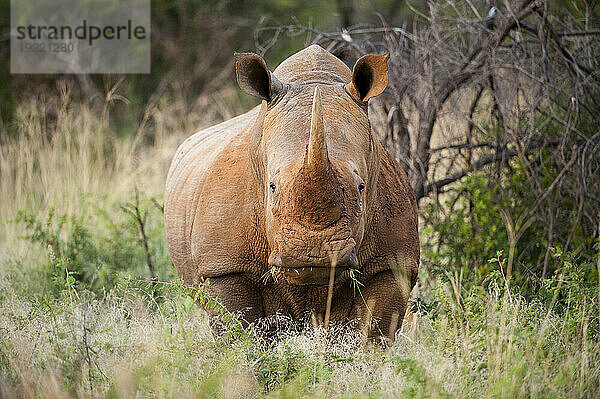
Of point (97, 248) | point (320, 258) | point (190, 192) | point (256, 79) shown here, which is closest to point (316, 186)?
point (320, 258)

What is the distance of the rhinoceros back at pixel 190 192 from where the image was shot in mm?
4602

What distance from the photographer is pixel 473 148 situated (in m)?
6.34

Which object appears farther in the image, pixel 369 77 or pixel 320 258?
pixel 369 77

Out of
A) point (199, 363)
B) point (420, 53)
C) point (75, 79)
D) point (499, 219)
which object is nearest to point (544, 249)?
point (499, 219)

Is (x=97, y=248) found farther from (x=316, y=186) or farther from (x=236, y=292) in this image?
(x=316, y=186)

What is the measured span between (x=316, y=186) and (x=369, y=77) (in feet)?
3.01

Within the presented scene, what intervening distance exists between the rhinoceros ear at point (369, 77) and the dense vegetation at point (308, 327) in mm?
1001

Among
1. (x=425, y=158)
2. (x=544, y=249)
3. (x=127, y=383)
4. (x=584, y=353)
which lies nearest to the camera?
(x=127, y=383)

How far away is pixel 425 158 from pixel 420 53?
81 centimetres

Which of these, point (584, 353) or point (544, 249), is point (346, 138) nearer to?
point (584, 353)

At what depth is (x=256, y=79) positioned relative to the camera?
13.1ft

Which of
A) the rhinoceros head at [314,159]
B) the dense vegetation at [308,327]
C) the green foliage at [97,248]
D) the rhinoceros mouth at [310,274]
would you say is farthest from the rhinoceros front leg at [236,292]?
the green foliage at [97,248]

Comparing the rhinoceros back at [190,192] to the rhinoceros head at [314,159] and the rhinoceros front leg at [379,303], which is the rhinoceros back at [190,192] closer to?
the rhinoceros head at [314,159]

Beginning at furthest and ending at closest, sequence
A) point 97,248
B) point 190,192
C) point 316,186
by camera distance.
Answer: point 97,248 → point 190,192 → point 316,186
